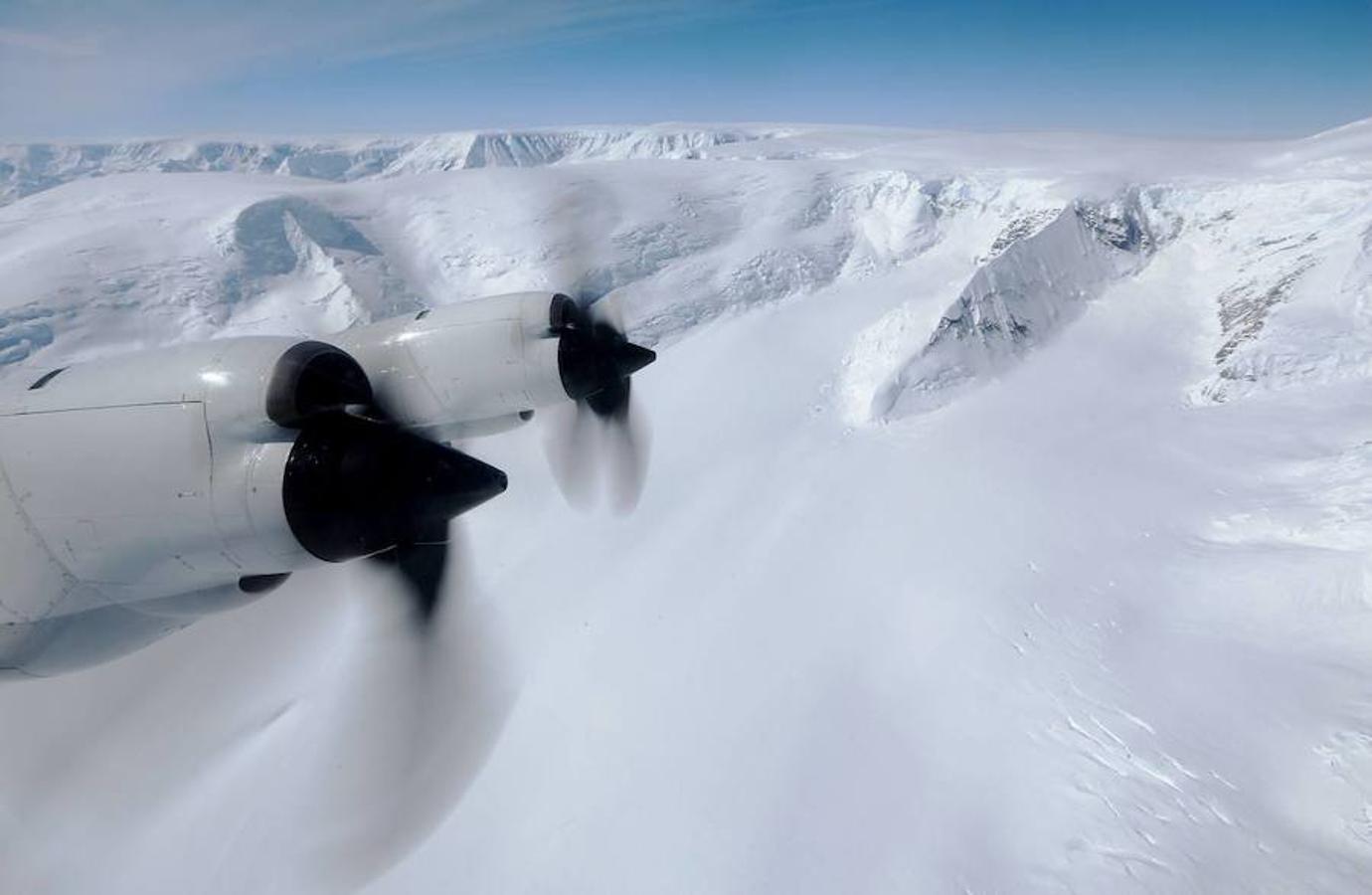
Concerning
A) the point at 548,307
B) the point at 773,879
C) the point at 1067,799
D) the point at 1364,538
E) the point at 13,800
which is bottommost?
the point at 773,879

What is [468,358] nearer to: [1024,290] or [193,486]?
[193,486]

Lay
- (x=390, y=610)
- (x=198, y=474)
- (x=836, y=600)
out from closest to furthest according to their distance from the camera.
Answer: (x=198, y=474) → (x=390, y=610) → (x=836, y=600)

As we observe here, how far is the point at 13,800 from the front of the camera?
28.6 ft

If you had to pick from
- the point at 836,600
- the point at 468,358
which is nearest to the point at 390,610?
the point at 468,358

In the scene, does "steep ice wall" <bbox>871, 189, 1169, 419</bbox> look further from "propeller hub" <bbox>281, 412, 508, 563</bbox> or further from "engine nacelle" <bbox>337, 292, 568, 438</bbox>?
"propeller hub" <bbox>281, 412, 508, 563</bbox>

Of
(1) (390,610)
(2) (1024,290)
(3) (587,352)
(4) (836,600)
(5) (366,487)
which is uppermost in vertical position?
(5) (366,487)

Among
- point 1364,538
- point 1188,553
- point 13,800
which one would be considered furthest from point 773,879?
point 1364,538

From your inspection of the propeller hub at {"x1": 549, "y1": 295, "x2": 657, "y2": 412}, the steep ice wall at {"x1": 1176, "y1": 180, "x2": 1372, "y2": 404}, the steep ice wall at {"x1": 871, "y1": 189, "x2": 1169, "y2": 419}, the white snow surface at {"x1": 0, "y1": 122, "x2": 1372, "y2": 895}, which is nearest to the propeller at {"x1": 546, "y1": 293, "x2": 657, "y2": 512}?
the propeller hub at {"x1": 549, "y1": 295, "x2": 657, "y2": 412}

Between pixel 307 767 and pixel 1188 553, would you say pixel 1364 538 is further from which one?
pixel 307 767

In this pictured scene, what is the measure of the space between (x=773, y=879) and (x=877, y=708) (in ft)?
15.1

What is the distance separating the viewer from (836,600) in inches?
731

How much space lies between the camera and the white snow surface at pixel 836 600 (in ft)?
34.4

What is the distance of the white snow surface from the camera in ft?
34.4

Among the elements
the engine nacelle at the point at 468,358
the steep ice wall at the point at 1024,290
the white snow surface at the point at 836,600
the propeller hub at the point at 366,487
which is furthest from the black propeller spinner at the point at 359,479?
the steep ice wall at the point at 1024,290
